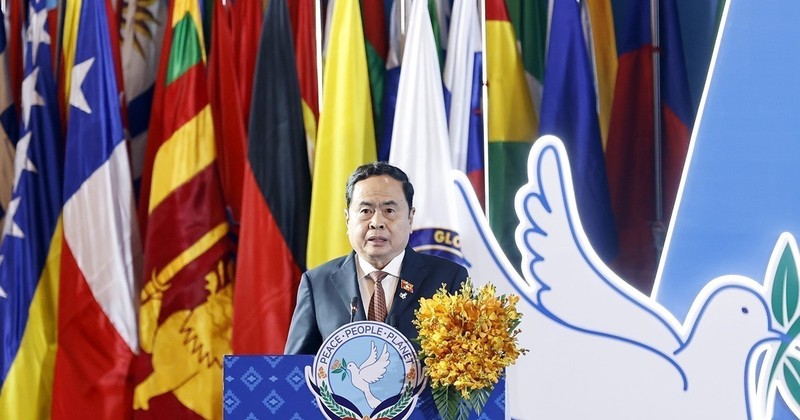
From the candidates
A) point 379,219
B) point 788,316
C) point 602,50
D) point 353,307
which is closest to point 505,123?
point 602,50

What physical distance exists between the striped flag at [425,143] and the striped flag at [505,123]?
0.56 ft

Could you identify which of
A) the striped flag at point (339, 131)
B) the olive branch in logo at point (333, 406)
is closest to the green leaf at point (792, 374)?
the striped flag at point (339, 131)

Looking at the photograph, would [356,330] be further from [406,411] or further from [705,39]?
[705,39]

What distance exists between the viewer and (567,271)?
3.52 m

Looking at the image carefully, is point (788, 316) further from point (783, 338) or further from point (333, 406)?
point (333, 406)

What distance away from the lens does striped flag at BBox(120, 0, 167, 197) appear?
396cm

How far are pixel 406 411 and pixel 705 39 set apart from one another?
256 cm

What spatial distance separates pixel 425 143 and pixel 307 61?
0.57 meters

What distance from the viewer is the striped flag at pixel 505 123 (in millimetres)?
3637

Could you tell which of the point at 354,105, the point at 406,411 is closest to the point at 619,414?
the point at 354,105

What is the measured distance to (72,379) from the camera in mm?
3670

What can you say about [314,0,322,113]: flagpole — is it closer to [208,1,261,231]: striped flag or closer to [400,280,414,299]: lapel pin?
[208,1,261,231]: striped flag

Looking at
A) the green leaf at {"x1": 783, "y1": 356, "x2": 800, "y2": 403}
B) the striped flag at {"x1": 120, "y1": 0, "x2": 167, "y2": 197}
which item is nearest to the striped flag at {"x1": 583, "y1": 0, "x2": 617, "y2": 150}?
the green leaf at {"x1": 783, "y1": 356, "x2": 800, "y2": 403}

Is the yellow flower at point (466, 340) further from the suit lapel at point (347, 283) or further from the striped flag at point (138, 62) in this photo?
the striped flag at point (138, 62)
